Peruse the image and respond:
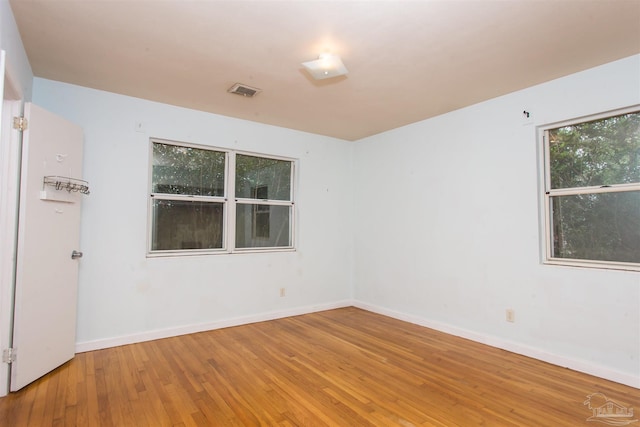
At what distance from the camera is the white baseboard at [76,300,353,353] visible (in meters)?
3.28

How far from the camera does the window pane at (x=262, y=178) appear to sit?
14.2ft

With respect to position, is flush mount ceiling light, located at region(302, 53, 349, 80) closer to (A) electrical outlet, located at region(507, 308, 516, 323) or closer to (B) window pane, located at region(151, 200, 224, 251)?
(B) window pane, located at region(151, 200, 224, 251)

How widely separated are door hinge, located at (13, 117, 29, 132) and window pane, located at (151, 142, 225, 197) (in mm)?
1286

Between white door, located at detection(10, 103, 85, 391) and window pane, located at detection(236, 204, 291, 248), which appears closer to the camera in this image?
white door, located at detection(10, 103, 85, 391)

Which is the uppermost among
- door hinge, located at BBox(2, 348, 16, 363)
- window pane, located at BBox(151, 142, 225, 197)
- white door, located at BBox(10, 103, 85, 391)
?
window pane, located at BBox(151, 142, 225, 197)

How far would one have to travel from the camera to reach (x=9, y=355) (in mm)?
2441

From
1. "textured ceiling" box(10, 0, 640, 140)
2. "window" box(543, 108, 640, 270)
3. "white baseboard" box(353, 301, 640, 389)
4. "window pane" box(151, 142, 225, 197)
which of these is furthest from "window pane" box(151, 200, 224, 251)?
"window" box(543, 108, 640, 270)

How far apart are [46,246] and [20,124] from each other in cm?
95

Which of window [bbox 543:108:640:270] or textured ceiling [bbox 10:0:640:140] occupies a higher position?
textured ceiling [bbox 10:0:640:140]

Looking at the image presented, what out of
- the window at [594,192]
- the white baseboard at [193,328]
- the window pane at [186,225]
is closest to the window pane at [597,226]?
the window at [594,192]

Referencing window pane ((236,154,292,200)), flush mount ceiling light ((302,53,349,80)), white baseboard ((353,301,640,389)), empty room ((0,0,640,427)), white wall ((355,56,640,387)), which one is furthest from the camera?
window pane ((236,154,292,200))

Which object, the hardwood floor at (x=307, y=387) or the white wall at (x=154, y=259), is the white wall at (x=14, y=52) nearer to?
the white wall at (x=154, y=259)

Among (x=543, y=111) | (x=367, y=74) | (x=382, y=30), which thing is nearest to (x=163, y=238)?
(x=367, y=74)

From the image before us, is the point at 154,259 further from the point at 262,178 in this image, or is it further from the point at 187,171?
the point at 262,178
